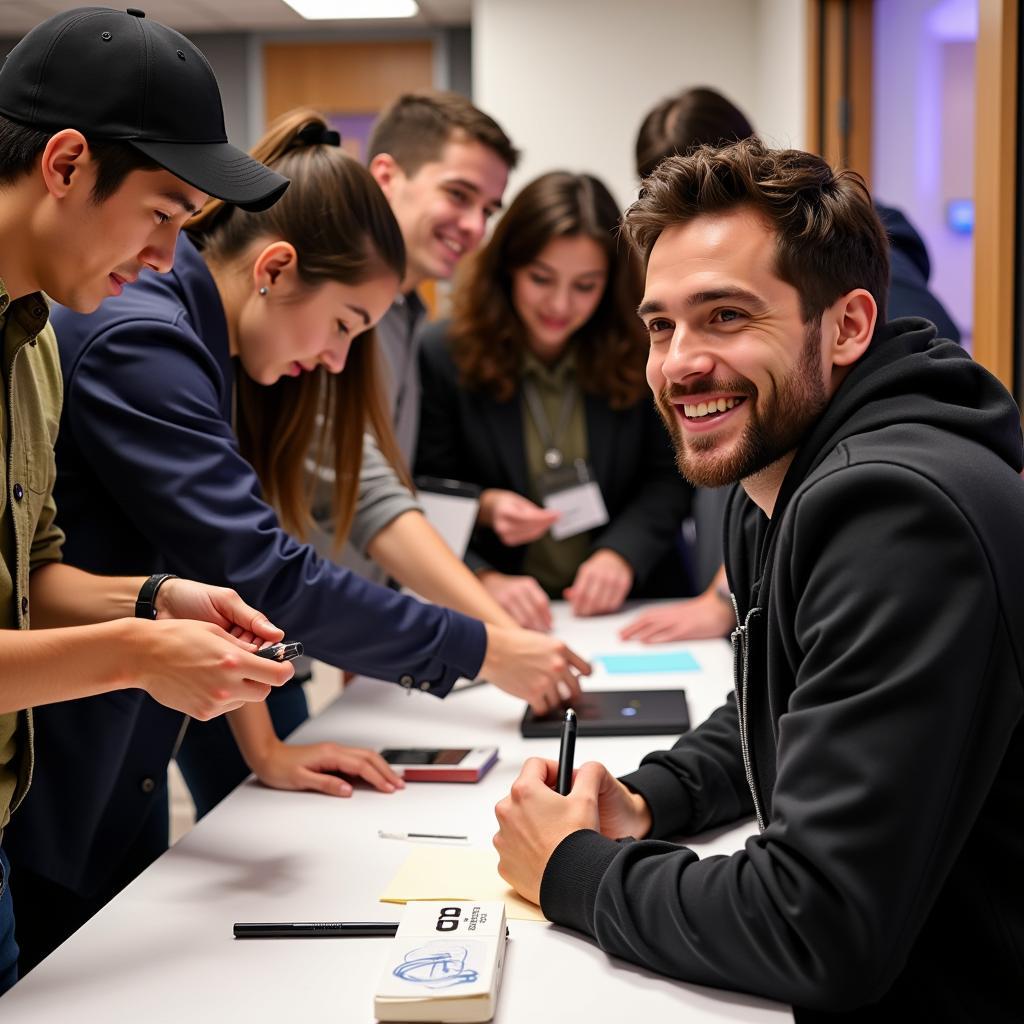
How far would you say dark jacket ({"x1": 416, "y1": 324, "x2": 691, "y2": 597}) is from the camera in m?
2.68

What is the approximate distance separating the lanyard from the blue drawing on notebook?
5.90 ft

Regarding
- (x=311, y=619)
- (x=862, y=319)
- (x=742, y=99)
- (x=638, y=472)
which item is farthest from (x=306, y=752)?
(x=742, y=99)

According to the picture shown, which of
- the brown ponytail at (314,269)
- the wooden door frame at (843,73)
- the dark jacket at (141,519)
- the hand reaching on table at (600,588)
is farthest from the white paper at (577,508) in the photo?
the wooden door frame at (843,73)

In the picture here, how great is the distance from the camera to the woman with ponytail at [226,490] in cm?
138

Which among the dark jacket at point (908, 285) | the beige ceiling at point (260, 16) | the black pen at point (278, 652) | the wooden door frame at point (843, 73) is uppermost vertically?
the beige ceiling at point (260, 16)

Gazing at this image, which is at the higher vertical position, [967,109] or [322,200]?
[967,109]

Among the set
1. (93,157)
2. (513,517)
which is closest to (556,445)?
(513,517)

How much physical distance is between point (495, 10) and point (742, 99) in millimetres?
1288

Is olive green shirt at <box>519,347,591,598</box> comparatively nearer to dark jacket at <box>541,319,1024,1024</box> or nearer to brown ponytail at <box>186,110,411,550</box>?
brown ponytail at <box>186,110,411,550</box>

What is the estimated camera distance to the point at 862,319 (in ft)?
3.69

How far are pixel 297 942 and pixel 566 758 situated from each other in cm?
35

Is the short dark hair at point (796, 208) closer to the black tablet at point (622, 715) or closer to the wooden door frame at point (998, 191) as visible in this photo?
the black tablet at point (622, 715)

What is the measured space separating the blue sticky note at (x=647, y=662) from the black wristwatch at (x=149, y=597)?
993 millimetres

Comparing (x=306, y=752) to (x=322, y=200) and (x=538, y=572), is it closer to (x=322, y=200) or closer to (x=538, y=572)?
(x=322, y=200)
